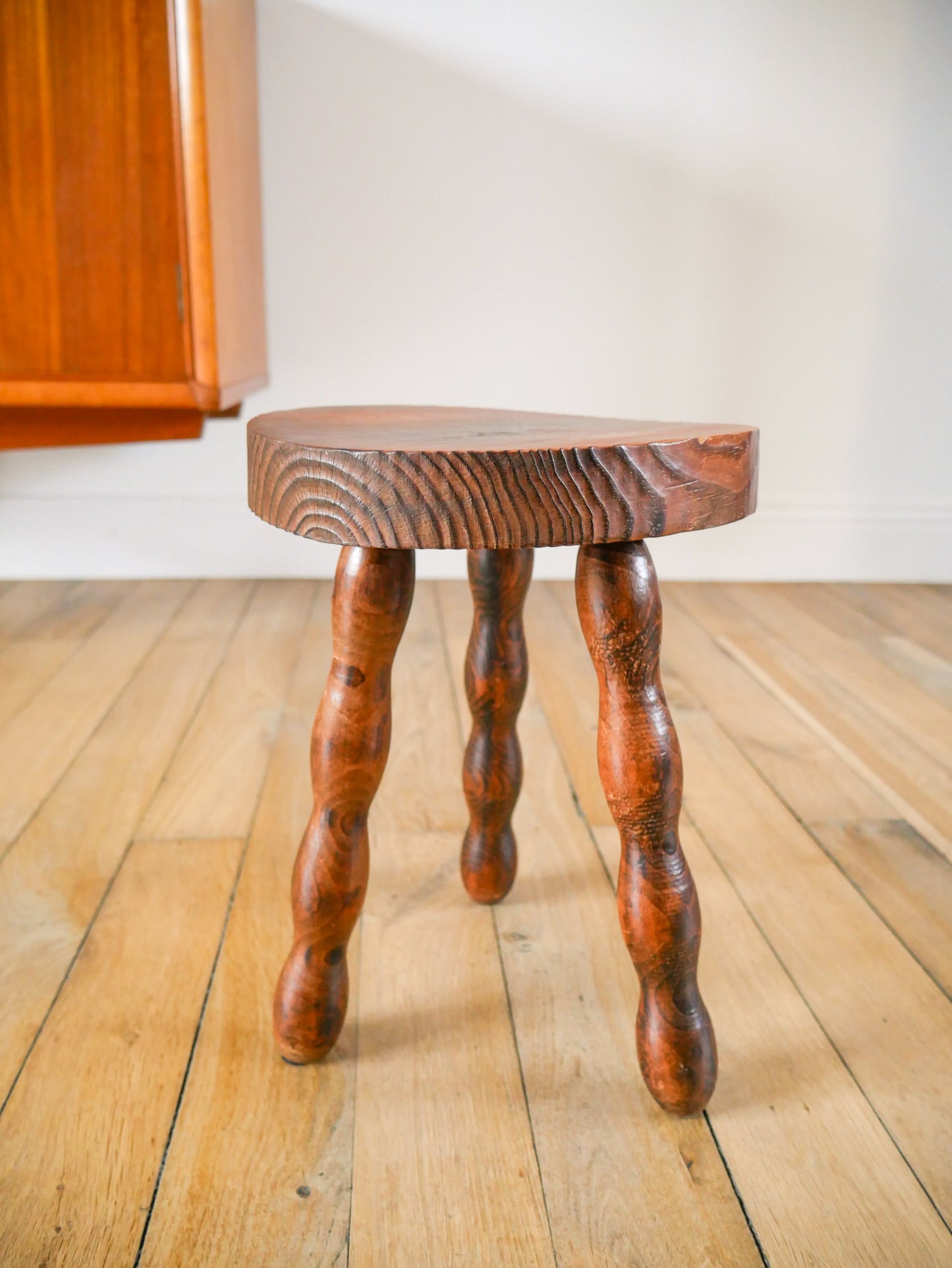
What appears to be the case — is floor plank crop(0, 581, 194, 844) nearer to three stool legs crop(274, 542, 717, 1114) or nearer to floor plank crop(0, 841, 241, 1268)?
floor plank crop(0, 841, 241, 1268)

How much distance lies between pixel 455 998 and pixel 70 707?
72cm

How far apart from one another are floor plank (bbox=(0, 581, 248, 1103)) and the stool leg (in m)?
0.19

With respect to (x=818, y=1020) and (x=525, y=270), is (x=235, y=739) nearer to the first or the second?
(x=818, y=1020)

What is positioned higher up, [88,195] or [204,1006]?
[88,195]

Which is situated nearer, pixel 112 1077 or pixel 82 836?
pixel 112 1077

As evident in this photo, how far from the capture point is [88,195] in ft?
4.55

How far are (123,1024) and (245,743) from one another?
50cm

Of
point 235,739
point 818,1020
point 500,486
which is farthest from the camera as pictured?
point 235,739

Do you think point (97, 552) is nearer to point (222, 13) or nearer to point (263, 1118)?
point (222, 13)

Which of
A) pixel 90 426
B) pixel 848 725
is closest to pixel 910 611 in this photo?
pixel 848 725

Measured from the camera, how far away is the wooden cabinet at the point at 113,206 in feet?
4.35

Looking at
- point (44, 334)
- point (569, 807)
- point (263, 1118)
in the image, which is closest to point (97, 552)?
point (44, 334)

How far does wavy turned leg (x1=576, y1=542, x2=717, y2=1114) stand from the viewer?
610 millimetres

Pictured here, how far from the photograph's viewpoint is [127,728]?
4.11 feet
